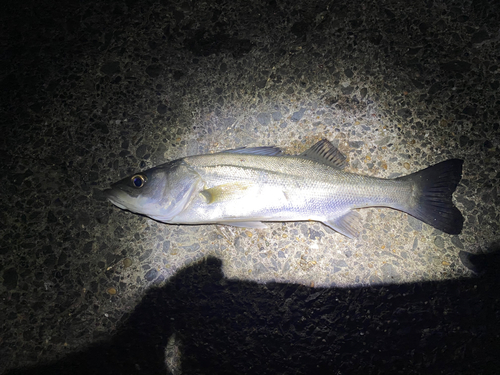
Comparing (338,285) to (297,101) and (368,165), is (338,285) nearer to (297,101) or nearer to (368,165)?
(368,165)

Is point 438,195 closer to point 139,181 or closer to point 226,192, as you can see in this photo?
point 226,192

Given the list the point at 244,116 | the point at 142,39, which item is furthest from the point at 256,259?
the point at 142,39

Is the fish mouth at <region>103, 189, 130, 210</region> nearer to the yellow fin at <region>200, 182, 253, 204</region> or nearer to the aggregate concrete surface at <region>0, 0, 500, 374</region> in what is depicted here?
the aggregate concrete surface at <region>0, 0, 500, 374</region>

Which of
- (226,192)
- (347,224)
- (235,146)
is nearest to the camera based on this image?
(226,192)

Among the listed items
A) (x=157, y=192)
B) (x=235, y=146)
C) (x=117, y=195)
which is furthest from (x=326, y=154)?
(x=117, y=195)

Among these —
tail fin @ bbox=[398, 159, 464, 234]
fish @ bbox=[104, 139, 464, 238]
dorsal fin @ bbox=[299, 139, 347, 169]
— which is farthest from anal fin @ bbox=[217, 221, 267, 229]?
tail fin @ bbox=[398, 159, 464, 234]

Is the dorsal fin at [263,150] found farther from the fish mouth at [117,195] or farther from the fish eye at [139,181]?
the fish mouth at [117,195]
